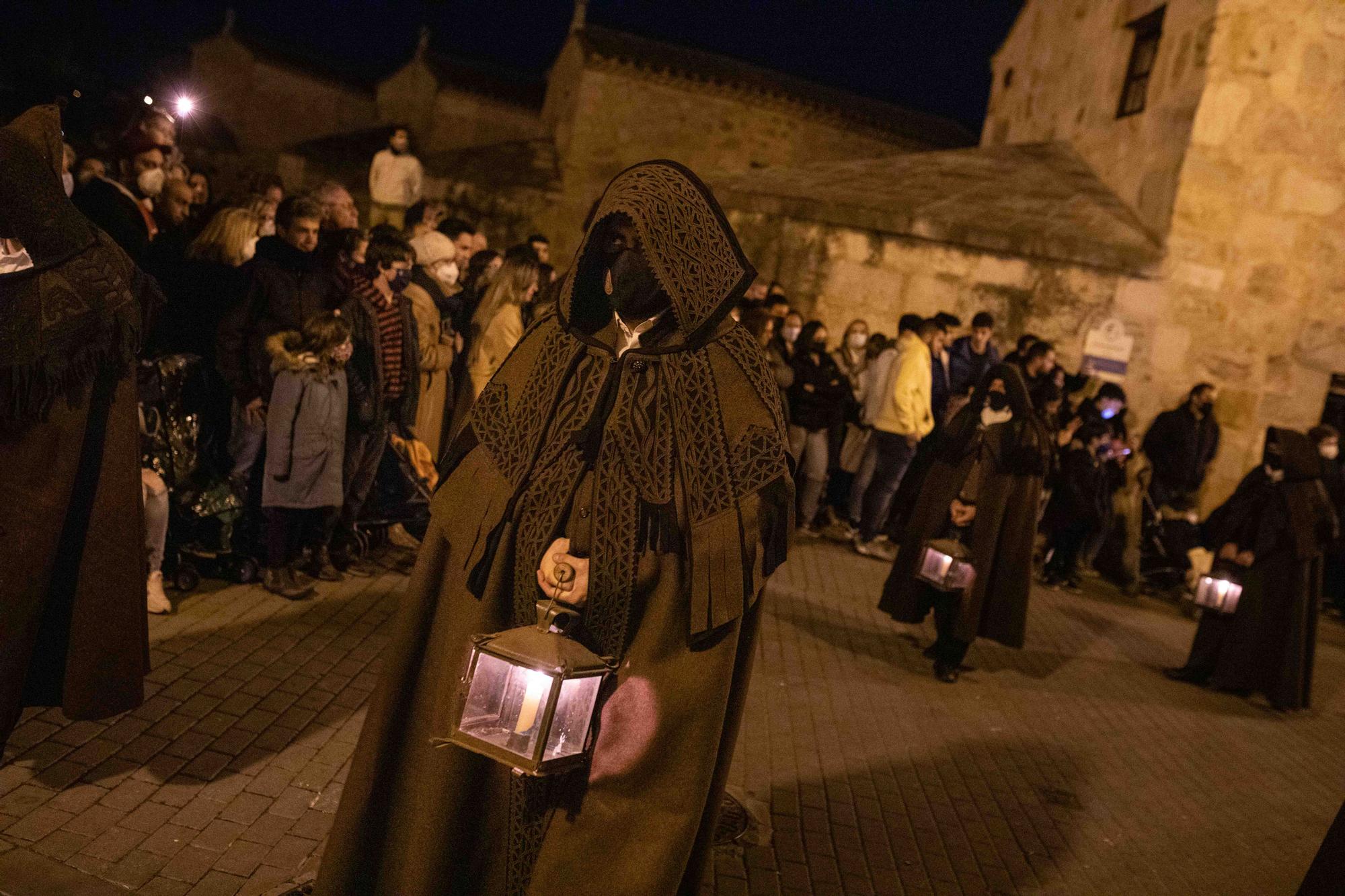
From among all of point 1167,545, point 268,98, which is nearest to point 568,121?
point 268,98

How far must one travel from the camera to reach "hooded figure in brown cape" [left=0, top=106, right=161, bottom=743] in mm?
3430

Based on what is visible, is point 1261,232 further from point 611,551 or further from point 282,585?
point 611,551

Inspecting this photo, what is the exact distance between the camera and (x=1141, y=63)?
14.6m

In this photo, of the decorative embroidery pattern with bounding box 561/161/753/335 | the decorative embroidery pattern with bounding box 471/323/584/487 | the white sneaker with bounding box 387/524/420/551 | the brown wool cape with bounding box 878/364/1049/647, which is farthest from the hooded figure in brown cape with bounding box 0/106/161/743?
the brown wool cape with bounding box 878/364/1049/647

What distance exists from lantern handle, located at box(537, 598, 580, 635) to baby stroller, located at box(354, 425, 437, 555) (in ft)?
15.7

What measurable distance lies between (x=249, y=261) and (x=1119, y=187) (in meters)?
12.1

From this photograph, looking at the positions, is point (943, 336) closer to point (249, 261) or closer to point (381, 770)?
point (249, 261)

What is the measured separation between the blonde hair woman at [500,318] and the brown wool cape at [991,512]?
318cm

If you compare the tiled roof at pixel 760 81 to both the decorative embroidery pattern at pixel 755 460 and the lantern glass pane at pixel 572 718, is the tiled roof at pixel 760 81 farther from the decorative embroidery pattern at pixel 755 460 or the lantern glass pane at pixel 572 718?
the lantern glass pane at pixel 572 718

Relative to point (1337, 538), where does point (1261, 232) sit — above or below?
above

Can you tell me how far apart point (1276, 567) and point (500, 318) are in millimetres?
5932

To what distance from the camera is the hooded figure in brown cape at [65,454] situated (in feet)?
11.3

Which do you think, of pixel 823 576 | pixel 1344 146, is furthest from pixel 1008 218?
pixel 823 576

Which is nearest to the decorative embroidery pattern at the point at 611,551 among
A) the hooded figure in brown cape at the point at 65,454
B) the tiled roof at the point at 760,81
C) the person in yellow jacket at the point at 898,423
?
the hooded figure in brown cape at the point at 65,454
